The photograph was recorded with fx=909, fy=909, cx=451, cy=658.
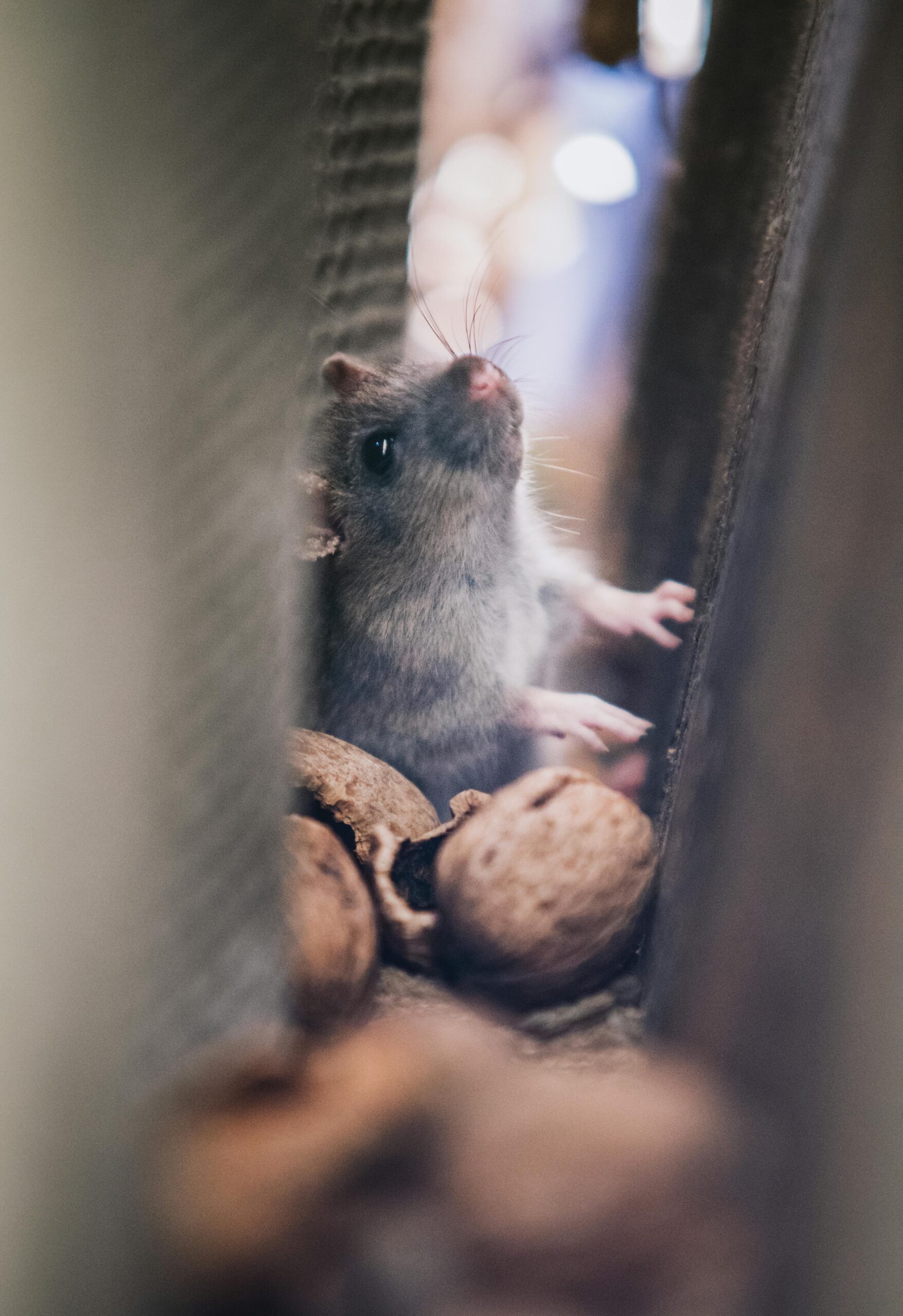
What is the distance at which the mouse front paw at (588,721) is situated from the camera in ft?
1.51

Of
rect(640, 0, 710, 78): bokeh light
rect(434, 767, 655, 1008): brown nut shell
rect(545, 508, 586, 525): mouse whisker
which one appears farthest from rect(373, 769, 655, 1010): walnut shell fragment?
rect(640, 0, 710, 78): bokeh light

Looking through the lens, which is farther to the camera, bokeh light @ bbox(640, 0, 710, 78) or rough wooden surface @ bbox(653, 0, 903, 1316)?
bokeh light @ bbox(640, 0, 710, 78)

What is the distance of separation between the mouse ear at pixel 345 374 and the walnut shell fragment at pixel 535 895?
0.76 ft

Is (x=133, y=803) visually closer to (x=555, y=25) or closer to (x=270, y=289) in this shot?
(x=270, y=289)

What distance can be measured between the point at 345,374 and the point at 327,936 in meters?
0.29

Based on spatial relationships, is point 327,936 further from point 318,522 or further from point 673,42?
point 673,42

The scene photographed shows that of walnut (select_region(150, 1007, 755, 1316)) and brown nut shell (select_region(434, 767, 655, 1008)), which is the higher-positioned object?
brown nut shell (select_region(434, 767, 655, 1008))

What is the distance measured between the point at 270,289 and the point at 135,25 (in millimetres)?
116

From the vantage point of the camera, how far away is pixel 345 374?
1.59ft

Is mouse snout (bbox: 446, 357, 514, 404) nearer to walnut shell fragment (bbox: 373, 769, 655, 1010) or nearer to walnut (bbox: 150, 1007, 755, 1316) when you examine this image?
walnut shell fragment (bbox: 373, 769, 655, 1010)

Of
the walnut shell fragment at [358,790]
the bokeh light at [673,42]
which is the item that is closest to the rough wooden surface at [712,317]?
the bokeh light at [673,42]

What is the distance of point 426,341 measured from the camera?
0.50 meters

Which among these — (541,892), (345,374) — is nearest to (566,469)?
(345,374)

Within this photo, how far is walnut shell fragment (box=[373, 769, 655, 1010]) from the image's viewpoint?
396mm
